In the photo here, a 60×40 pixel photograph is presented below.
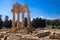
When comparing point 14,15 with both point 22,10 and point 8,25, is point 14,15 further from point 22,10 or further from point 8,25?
point 8,25

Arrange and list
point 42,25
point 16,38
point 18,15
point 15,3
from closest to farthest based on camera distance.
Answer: point 16,38 < point 15,3 < point 18,15 < point 42,25

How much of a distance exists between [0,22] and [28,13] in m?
19.2

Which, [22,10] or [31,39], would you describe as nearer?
[31,39]

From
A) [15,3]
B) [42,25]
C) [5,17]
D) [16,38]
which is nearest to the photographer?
[16,38]

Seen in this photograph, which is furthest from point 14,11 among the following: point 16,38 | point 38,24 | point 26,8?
point 16,38

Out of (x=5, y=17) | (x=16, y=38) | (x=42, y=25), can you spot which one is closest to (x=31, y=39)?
(x=16, y=38)

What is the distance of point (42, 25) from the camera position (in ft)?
142

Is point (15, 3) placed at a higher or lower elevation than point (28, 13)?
higher

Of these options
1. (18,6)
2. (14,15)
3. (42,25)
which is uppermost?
(18,6)

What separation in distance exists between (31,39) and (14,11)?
975 inches

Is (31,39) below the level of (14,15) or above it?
below

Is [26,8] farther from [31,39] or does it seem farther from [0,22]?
[31,39]

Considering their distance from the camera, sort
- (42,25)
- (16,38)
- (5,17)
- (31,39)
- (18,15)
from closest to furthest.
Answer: (31,39) < (16,38) < (18,15) < (42,25) < (5,17)

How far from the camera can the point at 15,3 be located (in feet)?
94.2
